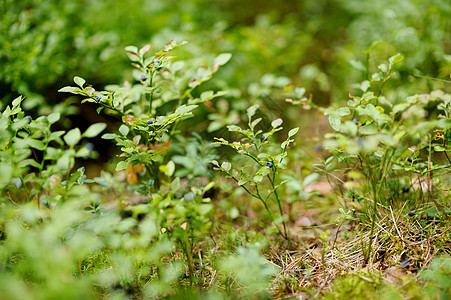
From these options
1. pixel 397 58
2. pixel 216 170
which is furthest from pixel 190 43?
pixel 397 58

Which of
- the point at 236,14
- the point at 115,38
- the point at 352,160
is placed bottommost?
the point at 352,160

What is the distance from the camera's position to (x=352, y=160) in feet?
5.13

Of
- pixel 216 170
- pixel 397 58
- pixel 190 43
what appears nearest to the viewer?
pixel 397 58

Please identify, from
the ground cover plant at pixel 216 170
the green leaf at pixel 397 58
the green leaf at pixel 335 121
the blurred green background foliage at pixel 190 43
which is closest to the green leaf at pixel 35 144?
the ground cover plant at pixel 216 170

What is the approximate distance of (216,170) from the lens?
169cm

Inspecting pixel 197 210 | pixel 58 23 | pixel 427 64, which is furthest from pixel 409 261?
pixel 58 23

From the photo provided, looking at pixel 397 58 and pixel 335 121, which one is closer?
pixel 335 121

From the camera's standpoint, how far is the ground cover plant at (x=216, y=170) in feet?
3.47

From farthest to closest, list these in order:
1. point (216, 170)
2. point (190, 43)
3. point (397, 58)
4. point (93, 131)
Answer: point (190, 43) < point (216, 170) < point (397, 58) < point (93, 131)

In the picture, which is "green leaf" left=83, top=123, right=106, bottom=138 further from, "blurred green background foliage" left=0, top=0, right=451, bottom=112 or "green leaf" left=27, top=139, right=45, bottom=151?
"blurred green background foliage" left=0, top=0, right=451, bottom=112

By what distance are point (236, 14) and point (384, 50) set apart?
88.4 inches

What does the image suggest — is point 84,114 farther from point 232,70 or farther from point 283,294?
point 283,294

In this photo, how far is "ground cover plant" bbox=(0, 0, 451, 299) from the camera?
3.47 ft

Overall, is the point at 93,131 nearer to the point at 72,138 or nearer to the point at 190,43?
the point at 72,138
